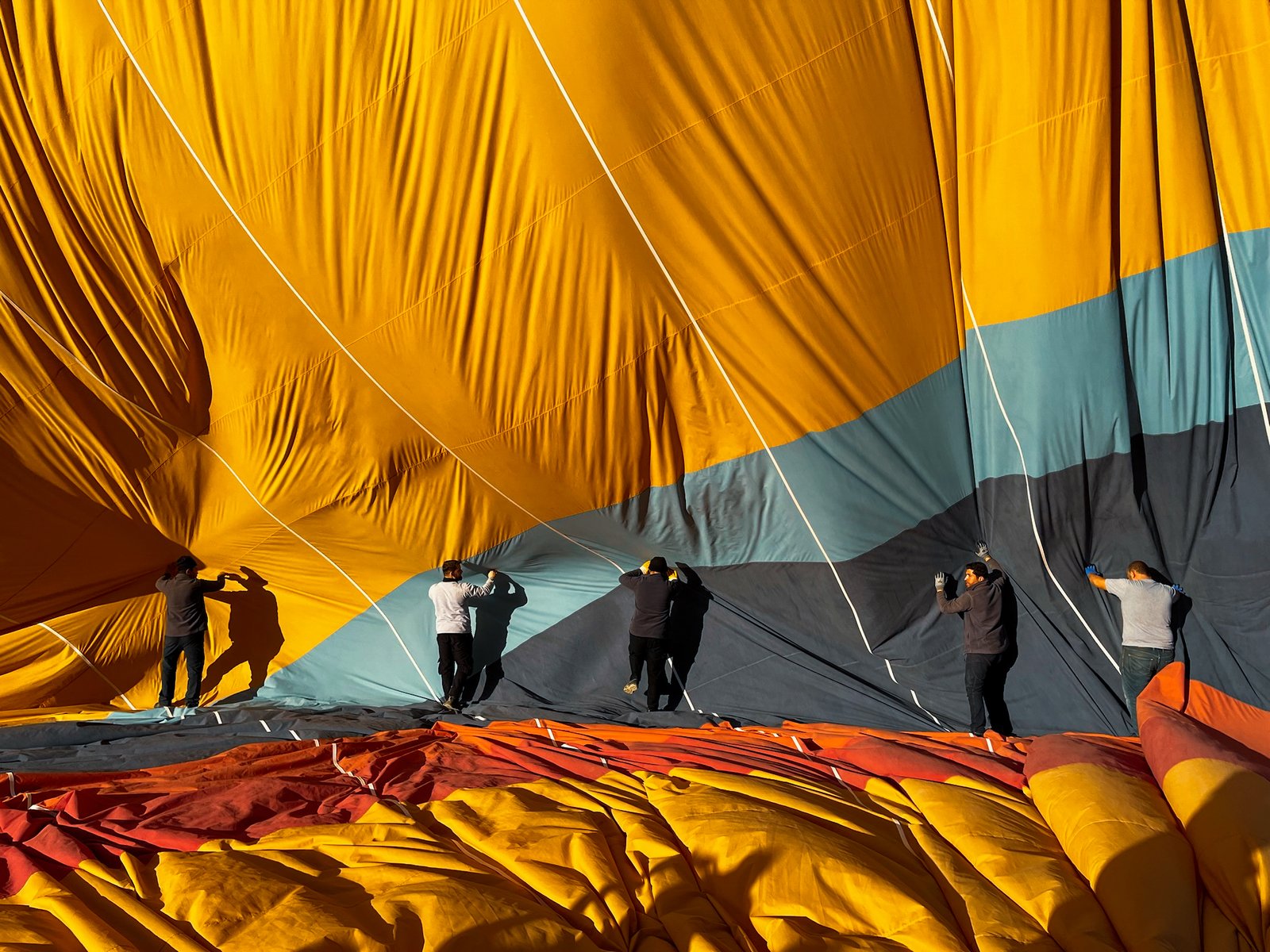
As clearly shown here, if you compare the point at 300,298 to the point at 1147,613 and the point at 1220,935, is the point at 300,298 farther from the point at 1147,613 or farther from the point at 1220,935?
the point at 1220,935

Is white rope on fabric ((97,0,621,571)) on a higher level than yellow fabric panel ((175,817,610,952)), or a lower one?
higher

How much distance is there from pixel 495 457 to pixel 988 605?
2435mm

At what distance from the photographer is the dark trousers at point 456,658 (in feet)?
16.9

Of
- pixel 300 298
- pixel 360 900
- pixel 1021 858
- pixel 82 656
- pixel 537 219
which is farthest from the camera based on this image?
pixel 82 656

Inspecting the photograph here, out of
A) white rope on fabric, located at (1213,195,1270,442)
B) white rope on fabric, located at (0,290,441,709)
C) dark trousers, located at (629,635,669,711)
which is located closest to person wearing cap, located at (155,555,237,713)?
white rope on fabric, located at (0,290,441,709)

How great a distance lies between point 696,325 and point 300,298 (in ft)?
6.20

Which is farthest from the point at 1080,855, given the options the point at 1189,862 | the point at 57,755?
the point at 57,755

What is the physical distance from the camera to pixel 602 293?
4398 mm

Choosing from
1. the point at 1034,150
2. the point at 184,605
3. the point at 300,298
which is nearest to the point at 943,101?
the point at 1034,150

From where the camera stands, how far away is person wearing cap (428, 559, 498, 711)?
5.10 metres

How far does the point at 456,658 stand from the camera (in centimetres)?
519

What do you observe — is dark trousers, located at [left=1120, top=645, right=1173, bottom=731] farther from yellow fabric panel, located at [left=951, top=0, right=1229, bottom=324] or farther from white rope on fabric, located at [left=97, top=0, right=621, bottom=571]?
white rope on fabric, located at [left=97, top=0, right=621, bottom=571]

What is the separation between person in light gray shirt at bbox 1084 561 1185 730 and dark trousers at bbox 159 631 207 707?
4.74m

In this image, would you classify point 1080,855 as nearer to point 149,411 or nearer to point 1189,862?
point 1189,862
